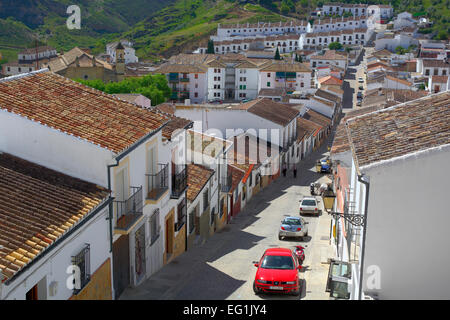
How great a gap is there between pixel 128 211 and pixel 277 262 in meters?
5.63

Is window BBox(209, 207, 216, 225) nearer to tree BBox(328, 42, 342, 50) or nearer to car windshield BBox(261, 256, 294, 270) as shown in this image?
car windshield BBox(261, 256, 294, 270)

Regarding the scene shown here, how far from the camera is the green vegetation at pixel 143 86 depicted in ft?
276

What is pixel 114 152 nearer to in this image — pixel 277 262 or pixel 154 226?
pixel 154 226

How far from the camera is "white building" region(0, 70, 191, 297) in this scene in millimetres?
17625

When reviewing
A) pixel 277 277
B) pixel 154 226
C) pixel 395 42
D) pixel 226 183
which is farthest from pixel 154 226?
pixel 395 42

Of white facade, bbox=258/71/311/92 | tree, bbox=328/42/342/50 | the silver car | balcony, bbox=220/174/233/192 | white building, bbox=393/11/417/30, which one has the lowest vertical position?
white facade, bbox=258/71/311/92

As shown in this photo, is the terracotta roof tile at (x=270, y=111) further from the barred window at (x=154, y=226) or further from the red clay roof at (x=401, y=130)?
the red clay roof at (x=401, y=130)

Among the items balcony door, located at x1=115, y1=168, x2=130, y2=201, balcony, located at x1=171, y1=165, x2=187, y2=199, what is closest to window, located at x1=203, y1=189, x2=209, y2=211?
balcony, located at x1=171, y1=165, x2=187, y2=199

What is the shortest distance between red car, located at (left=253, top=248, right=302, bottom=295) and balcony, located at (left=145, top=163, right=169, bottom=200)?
4.33 metres

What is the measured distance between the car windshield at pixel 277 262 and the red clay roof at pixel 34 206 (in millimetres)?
6638

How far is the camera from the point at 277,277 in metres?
20.3

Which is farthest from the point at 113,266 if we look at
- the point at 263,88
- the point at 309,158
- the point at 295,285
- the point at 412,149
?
the point at 263,88

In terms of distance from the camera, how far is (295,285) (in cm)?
2023

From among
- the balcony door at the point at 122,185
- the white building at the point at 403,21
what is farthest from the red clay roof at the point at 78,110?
the white building at the point at 403,21
